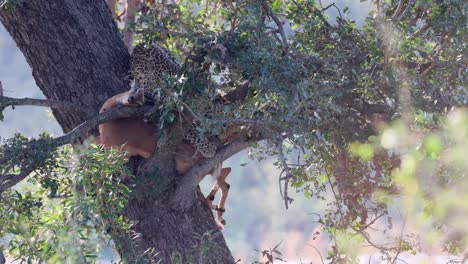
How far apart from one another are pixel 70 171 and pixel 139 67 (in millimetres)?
1813

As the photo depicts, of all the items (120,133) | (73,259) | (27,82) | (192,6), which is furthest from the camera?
(27,82)

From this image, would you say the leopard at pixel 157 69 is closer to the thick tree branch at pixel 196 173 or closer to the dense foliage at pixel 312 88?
the thick tree branch at pixel 196 173

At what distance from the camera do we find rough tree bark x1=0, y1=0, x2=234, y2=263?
6.28m

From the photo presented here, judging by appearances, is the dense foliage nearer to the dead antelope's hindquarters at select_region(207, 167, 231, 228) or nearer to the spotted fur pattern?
the spotted fur pattern

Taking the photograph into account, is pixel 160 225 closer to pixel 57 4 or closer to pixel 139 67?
pixel 139 67

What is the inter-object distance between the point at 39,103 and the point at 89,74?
A: 61 centimetres

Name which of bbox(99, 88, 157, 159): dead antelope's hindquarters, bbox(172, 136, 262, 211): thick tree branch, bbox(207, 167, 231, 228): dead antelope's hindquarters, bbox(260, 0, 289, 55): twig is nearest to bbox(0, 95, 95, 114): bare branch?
bbox(99, 88, 157, 159): dead antelope's hindquarters

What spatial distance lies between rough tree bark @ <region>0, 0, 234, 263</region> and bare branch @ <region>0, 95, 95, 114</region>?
0.06m

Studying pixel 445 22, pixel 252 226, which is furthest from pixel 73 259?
pixel 252 226

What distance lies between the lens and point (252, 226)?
964 inches

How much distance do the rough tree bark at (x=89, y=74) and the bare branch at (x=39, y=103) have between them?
0.06 metres

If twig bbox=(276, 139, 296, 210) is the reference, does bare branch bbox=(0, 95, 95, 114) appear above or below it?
above

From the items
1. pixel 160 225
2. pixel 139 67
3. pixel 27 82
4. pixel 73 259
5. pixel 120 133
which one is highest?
pixel 27 82

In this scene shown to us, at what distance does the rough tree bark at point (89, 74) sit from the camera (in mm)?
6277
